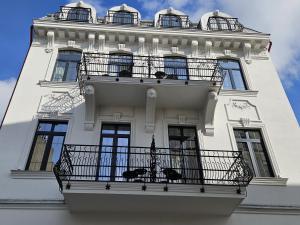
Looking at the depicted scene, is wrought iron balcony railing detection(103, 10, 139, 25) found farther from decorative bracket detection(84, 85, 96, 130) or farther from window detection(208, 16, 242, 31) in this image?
decorative bracket detection(84, 85, 96, 130)

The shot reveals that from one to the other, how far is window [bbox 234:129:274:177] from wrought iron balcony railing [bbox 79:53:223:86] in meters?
2.27

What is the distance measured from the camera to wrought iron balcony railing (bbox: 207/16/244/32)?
564 inches

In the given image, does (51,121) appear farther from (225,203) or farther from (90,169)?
(225,203)

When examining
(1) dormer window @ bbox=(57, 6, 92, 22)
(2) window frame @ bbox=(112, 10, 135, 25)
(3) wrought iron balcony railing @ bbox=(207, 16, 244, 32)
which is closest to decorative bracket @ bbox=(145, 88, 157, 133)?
(2) window frame @ bbox=(112, 10, 135, 25)

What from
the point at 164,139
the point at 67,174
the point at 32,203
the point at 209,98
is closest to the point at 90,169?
the point at 67,174

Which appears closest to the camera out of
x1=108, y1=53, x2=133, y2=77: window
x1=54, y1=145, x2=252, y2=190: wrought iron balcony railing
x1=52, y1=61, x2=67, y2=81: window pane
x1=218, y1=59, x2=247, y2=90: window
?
x1=54, y1=145, x2=252, y2=190: wrought iron balcony railing

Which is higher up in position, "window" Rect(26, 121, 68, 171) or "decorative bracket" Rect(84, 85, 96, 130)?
"decorative bracket" Rect(84, 85, 96, 130)

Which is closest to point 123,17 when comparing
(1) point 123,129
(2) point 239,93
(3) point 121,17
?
(3) point 121,17

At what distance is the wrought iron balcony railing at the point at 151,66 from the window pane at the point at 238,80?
0.91m

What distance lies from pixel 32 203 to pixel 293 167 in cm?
799

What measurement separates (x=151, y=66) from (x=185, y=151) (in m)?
3.80

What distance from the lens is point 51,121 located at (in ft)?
34.8

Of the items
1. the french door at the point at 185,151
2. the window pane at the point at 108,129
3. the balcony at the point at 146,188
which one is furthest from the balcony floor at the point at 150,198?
the window pane at the point at 108,129

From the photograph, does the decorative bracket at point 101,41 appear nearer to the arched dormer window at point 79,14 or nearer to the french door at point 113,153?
the arched dormer window at point 79,14
